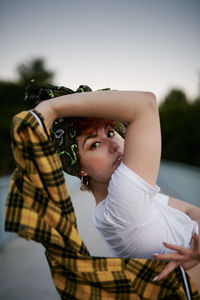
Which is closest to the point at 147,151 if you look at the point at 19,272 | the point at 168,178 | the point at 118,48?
the point at 19,272

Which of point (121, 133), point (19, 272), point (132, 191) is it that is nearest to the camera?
point (132, 191)

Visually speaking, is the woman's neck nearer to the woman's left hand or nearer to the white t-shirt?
the white t-shirt

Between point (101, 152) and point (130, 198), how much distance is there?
0.34m

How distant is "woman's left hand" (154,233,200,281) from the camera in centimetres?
94

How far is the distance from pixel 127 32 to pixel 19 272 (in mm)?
8135

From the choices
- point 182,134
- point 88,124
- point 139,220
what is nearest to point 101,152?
point 88,124

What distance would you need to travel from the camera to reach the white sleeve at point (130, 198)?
0.99 meters

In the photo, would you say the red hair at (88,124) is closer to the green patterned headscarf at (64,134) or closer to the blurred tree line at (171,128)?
the green patterned headscarf at (64,134)

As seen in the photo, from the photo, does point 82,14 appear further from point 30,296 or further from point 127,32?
point 30,296

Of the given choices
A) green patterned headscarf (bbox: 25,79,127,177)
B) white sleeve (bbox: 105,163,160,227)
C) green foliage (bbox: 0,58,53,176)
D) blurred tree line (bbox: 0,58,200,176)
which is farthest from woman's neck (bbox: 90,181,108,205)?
green foliage (bbox: 0,58,53,176)

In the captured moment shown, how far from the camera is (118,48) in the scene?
6324mm

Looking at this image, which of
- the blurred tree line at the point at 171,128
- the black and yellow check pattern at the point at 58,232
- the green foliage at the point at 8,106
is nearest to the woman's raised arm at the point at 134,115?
the black and yellow check pattern at the point at 58,232

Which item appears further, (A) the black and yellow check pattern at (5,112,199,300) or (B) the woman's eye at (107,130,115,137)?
(B) the woman's eye at (107,130,115,137)

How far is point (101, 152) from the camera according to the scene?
4.09 feet
